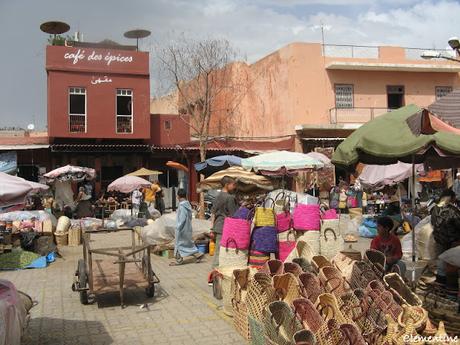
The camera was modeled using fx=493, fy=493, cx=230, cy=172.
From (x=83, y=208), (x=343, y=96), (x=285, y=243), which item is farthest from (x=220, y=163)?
(x=343, y=96)

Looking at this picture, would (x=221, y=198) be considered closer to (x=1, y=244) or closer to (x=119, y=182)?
(x=1, y=244)

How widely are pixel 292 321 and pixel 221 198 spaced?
4947 mm

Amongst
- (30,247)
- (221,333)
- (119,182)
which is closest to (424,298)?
(221,333)

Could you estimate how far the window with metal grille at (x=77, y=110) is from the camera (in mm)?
24125

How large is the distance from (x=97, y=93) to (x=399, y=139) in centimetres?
2129

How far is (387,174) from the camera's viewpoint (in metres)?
15.4

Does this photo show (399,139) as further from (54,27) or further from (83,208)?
(54,27)

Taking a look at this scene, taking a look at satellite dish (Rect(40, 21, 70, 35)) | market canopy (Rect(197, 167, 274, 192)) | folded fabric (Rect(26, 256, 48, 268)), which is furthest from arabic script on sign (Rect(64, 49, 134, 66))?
folded fabric (Rect(26, 256, 48, 268))

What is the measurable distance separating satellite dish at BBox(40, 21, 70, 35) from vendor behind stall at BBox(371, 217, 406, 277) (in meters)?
22.6

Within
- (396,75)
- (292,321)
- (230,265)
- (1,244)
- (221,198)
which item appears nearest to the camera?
(292,321)

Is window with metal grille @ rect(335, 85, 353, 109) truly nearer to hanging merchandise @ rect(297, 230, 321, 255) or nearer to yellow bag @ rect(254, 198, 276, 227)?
hanging merchandise @ rect(297, 230, 321, 255)

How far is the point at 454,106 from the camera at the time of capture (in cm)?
526

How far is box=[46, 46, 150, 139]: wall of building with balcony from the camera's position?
2388 cm

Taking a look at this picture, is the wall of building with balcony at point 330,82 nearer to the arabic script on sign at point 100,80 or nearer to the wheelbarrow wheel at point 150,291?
the arabic script on sign at point 100,80
